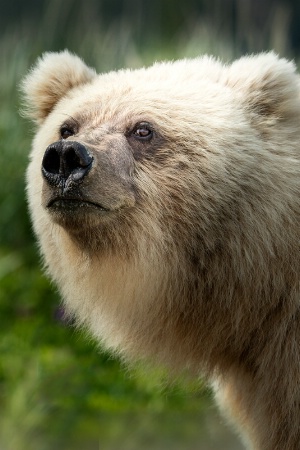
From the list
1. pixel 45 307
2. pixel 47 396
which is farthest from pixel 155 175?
pixel 45 307

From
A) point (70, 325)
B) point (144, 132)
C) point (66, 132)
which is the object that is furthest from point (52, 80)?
point (70, 325)

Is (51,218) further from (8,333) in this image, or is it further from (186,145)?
(8,333)

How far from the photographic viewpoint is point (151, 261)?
3406 millimetres

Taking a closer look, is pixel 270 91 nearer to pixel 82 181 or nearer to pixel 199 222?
pixel 199 222

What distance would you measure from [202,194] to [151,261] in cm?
32

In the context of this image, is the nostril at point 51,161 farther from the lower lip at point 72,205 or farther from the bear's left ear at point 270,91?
the bear's left ear at point 270,91

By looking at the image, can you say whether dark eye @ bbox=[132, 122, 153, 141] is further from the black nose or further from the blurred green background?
the blurred green background

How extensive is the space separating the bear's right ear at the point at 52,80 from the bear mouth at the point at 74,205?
866 millimetres

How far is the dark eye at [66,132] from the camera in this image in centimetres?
364

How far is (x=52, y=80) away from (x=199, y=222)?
107 cm

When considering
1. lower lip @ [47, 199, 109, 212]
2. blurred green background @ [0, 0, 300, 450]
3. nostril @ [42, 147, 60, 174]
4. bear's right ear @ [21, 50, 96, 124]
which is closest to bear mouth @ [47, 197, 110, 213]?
lower lip @ [47, 199, 109, 212]

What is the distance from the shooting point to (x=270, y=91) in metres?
3.55

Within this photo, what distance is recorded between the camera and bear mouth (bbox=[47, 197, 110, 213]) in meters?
3.25

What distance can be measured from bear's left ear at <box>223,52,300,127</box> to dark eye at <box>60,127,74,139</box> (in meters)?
0.68
